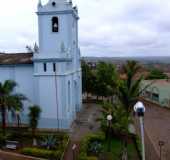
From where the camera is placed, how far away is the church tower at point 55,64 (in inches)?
1137

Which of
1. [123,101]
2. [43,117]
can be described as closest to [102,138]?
[123,101]

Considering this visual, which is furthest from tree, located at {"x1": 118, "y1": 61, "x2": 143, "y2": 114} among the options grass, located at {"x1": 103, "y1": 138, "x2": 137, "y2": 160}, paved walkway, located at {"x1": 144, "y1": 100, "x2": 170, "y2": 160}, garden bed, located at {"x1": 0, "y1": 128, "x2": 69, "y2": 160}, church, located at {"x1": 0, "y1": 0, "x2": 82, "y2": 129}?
church, located at {"x1": 0, "y1": 0, "x2": 82, "y2": 129}

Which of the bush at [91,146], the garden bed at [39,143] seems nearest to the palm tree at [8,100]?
the garden bed at [39,143]

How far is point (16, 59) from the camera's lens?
31484 mm

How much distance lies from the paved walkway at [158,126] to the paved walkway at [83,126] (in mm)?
5556

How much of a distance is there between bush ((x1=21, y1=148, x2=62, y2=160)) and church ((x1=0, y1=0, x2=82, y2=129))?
707cm

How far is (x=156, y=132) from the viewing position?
2980cm

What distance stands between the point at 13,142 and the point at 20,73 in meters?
9.07

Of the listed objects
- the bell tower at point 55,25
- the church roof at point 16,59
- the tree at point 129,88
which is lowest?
the tree at point 129,88

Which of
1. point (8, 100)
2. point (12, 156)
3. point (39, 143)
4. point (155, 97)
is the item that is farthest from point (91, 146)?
point (155, 97)

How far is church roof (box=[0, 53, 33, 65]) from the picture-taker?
3069cm

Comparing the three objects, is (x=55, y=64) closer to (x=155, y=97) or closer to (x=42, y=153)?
(x=42, y=153)

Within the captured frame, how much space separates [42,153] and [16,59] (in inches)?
504

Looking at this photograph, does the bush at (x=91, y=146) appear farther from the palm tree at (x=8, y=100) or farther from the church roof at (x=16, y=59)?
the church roof at (x=16, y=59)
